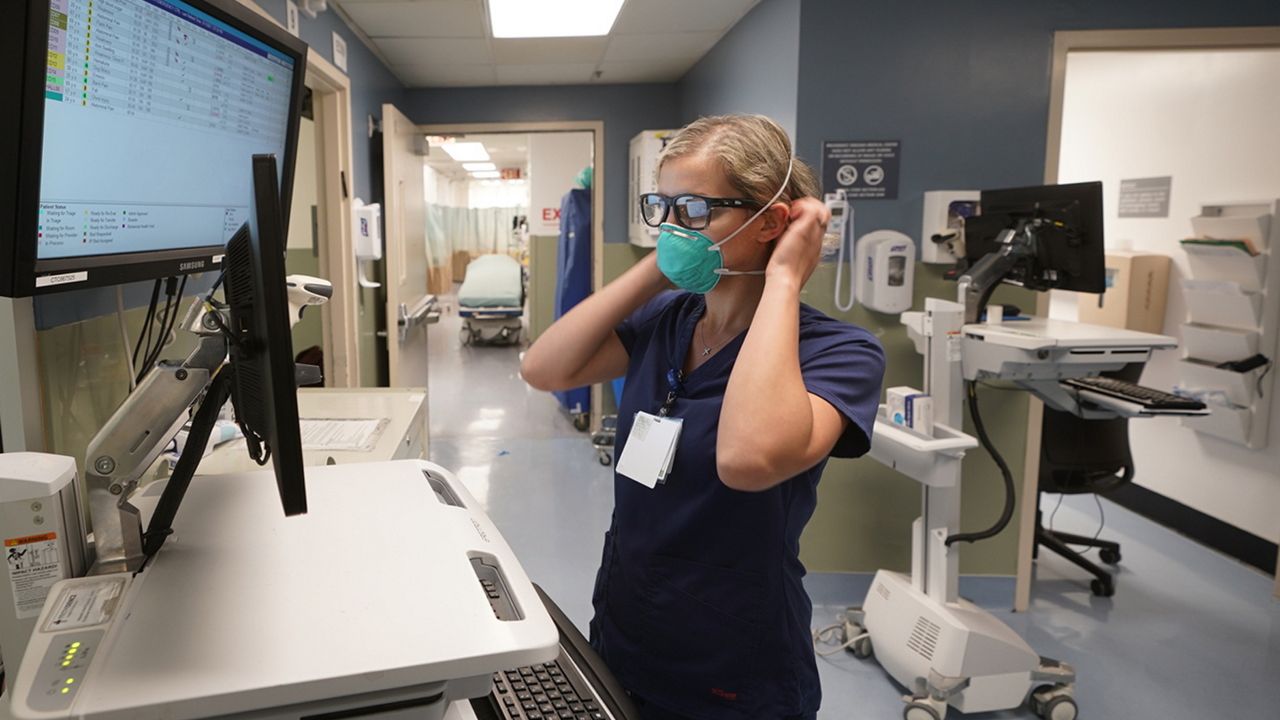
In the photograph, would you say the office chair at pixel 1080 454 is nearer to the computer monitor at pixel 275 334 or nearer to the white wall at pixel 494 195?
the computer monitor at pixel 275 334

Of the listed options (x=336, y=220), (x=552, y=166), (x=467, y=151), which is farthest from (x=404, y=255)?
(x=467, y=151)

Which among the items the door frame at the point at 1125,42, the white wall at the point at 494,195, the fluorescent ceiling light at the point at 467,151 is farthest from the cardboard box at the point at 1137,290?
the white wall at the point at 494,195

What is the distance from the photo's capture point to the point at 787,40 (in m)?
3.09

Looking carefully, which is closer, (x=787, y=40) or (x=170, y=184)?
(x=170, y=184)

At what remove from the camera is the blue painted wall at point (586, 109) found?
532 centimetres

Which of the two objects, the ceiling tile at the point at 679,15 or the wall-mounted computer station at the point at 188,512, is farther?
the ceiling tile at the point at 679,15

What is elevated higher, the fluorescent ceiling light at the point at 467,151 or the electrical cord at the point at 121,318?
the fluorescent ceiling light at the point at 467,151

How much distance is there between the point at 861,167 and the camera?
3027 mm

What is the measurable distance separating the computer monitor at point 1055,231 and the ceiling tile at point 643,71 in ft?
8.29

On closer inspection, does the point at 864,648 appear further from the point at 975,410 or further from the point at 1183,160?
the point at 1183,160

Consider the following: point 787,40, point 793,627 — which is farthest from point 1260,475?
point 793,627

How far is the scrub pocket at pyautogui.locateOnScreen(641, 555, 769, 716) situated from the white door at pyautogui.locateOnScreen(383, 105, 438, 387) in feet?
9.93

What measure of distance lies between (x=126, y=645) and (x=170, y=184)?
3.23ft

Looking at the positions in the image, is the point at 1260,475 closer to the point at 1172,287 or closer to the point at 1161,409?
the point at 1172,287
